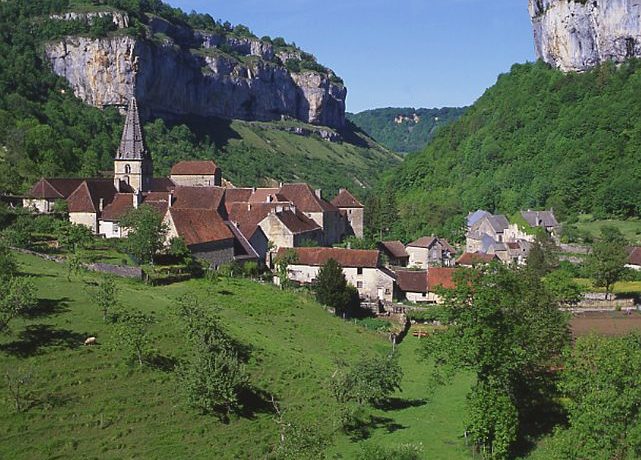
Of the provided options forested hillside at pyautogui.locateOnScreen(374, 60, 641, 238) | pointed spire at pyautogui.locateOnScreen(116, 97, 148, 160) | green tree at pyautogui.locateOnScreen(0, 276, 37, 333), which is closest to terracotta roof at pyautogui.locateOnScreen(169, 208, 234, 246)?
green tree at pyautogui.locateOnScreen(0, 276, 37, 333)

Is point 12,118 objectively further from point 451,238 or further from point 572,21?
point 572,21

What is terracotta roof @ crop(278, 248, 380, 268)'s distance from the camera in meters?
52.7

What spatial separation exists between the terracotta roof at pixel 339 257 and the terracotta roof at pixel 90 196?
15.3m

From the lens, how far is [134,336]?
27.4m

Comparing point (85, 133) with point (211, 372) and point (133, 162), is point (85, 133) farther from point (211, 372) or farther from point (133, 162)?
point (211, 372)

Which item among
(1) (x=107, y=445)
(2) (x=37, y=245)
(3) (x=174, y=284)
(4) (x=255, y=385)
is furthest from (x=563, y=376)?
(2) (x=37, y=245)

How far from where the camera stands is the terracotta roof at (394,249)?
69375 mm

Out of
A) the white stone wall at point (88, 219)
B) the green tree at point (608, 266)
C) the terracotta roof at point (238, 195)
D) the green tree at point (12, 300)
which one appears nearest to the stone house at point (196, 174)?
the terracotta roof at point (238, 195)

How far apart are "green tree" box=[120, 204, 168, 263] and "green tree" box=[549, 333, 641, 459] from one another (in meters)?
27.4

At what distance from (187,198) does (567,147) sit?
222 feet

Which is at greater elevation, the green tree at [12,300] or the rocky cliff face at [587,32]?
the rocky cliff face at [587,32]

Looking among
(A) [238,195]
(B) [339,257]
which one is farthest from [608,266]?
(A) [238,195]

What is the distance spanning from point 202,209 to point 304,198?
771 inches

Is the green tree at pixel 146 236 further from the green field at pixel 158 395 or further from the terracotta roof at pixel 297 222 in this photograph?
the terracotta roof at pixel 297 222
